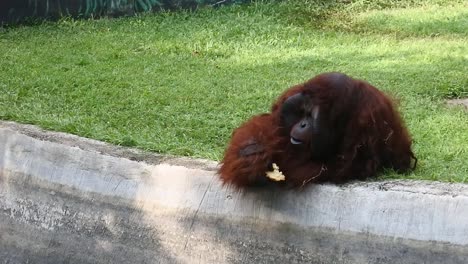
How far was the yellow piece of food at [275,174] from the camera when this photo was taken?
10.1 feet

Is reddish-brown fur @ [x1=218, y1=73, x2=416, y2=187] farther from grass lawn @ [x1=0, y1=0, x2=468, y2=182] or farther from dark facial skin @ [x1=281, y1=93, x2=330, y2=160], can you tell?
grass lawn @ [x1=0, y1=0, x2=468, y2=182]

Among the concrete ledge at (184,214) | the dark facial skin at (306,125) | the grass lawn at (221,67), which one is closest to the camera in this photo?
the concrete ledge at (184,214)

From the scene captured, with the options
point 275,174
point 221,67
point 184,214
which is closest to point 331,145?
point 275,174

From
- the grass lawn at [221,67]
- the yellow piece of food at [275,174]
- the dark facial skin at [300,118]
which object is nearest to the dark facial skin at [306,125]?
the dark facial skin at [300,118]

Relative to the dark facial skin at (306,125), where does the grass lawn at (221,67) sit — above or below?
below

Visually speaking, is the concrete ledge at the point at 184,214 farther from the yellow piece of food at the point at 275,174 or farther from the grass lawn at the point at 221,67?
the grass lawn at the point at 221,67

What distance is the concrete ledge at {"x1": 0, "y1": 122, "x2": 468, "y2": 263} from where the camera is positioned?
2912 millimetres

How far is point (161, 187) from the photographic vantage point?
351cm

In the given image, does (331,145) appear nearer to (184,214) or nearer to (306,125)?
(306,125)

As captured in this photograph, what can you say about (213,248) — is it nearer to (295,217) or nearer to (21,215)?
(295,217)

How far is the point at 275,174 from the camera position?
10.1 feet

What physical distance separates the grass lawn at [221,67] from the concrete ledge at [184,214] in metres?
0.23

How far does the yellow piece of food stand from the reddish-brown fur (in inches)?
0.6

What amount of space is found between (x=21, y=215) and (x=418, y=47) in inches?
165
